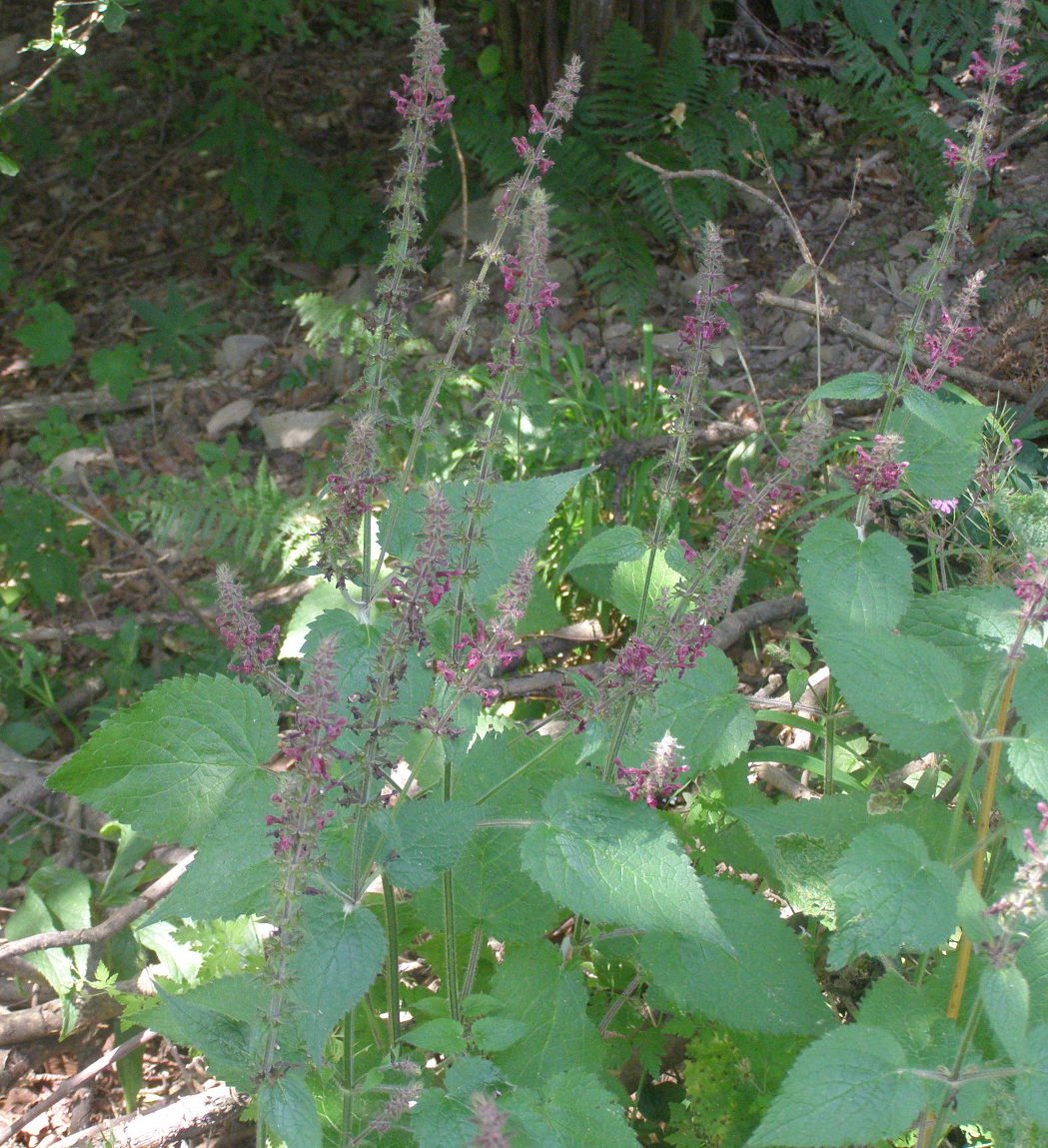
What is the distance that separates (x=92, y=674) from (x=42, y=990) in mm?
1679

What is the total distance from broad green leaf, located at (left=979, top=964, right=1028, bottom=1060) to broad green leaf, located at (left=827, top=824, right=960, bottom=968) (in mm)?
102

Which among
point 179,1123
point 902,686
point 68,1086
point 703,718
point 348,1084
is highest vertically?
point 902,686

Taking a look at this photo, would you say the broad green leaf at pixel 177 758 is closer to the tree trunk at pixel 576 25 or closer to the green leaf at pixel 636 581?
the green leaf at pixel 636 581

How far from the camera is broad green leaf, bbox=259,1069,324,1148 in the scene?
135cm

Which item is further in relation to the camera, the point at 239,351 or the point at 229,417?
the point at 239,351

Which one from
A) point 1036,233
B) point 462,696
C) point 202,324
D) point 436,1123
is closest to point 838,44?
point 1036,233

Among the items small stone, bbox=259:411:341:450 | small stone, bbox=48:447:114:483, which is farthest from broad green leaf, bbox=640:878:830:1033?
small stone, bbox=48:447:114:483

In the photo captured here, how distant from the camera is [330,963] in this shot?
59.6 inches

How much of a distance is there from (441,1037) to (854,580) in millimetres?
1179

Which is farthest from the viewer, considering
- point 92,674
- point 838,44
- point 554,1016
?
point 838,44

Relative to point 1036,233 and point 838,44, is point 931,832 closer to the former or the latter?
point 1036,233

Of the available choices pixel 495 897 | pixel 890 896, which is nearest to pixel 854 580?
pixel 890 896

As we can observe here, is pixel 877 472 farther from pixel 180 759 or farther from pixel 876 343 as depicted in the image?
pixel 180 759

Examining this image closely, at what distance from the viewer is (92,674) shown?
456 cm
